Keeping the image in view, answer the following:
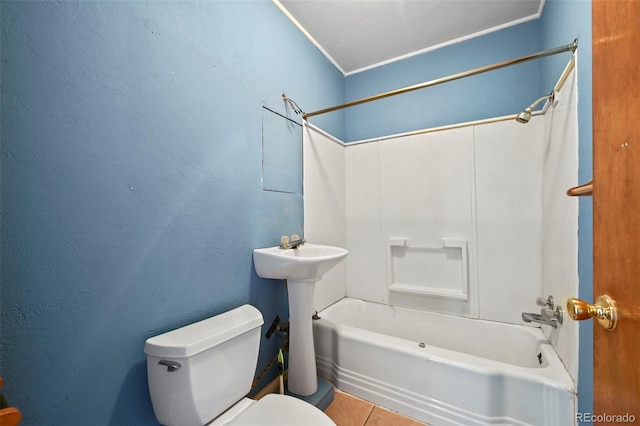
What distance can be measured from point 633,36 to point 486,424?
1.56m

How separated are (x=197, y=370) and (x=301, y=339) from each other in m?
0.69

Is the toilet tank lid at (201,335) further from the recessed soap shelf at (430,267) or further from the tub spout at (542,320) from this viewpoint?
the tub spout at (542,320)

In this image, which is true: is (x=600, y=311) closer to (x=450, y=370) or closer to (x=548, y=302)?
(x=450, y=370)

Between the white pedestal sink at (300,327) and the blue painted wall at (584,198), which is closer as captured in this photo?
the blue painted wall at (584,198)

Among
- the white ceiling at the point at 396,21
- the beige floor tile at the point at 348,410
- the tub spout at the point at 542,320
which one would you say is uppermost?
the white ceiling at the point at 396,21

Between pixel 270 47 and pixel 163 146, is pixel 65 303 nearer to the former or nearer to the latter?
pixel 163 146

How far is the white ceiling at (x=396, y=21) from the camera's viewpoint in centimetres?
164

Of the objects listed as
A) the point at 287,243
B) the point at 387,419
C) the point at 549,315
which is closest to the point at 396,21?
the point at 287,243

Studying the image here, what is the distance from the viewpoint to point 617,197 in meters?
0.44

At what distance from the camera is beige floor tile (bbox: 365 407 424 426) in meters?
1.34

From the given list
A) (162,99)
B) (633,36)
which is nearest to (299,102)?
(162,99)

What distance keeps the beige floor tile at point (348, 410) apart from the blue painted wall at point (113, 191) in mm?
845

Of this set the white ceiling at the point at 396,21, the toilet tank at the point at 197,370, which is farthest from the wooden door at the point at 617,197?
the white ceiling at the point at 396,21

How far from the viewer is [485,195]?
5.83ft
